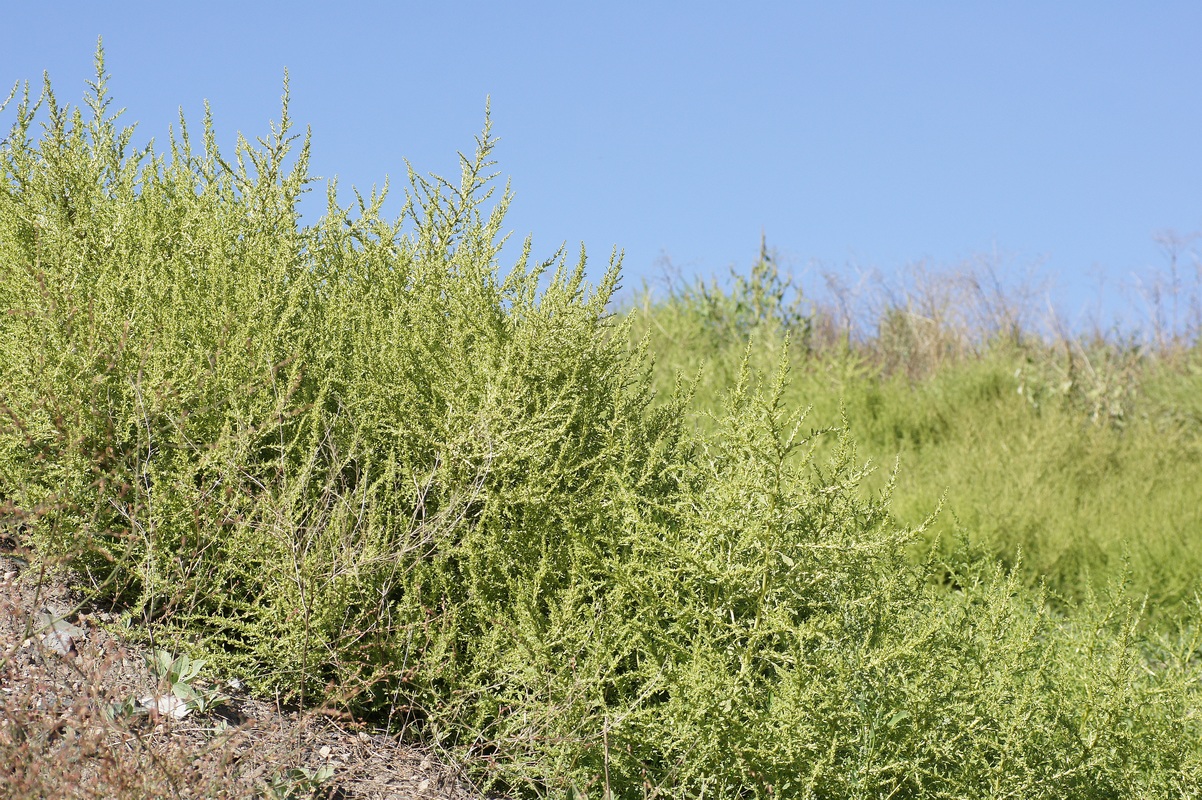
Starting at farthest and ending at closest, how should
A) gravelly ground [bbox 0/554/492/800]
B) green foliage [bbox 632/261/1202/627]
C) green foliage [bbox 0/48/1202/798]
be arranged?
1. green foliage [bbox 632/261/1202/627]
2. green foliage [bbox 0/48/1202/798]
3. gravelly ground [bbox 0/554/492/800]

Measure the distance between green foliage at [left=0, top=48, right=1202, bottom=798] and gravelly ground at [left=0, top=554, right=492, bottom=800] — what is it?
0.42ft

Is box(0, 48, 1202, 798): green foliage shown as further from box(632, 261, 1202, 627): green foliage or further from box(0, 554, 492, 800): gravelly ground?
box(632, 261, 1202, 627): green foliage

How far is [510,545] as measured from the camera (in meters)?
3.29

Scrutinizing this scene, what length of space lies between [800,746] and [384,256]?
2.49 meters

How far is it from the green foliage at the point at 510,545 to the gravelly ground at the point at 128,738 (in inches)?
5.0

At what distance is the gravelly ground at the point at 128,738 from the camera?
2.44 m

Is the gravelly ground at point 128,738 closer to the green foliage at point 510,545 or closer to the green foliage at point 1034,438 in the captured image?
the green foliage at point 510,545

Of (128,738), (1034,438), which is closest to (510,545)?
(128,738)

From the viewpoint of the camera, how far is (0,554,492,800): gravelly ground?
2.44m

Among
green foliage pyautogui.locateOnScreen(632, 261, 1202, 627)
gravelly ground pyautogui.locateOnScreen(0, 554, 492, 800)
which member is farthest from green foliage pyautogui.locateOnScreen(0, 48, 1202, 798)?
green foliage pyautogui.locateOnScreen(632, 261, 1202, 627)

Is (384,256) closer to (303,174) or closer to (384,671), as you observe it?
(303,174)

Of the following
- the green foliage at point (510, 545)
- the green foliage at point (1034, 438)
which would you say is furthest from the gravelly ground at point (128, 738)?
the green foliage at point (1034, 438)

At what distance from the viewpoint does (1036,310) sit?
46.6ft

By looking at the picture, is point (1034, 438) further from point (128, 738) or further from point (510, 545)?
point (128, 738)
